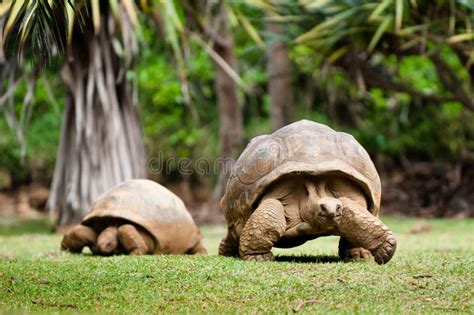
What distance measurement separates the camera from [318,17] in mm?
11562

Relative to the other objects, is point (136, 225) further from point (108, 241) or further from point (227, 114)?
point (227, 114)

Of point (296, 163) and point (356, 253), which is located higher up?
point (296, 163)

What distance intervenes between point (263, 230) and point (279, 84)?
27.3 feet

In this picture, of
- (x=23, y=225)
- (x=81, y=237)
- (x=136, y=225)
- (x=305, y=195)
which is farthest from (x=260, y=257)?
(x=23, y=225)

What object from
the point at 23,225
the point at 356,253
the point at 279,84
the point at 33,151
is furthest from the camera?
the point at 33,151

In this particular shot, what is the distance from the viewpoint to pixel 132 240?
5.39 m

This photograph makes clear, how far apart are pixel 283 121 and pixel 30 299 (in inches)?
367

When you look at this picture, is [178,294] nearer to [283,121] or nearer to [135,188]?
[135,188]

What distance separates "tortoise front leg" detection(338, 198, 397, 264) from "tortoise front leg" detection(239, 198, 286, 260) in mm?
372

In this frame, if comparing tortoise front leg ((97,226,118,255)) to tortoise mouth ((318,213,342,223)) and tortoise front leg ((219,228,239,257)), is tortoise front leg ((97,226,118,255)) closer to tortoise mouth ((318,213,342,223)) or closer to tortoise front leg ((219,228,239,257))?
tortoise front leg ((219,228,239,257))

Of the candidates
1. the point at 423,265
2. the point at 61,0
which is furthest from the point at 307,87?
the point at 61,0

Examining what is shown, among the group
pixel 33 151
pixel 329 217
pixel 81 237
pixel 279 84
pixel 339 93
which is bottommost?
pixel 33 151

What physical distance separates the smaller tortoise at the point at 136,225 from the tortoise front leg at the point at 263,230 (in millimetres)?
1047

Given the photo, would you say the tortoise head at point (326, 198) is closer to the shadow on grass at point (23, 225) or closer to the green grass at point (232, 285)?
the green grass at point (232, 285)
